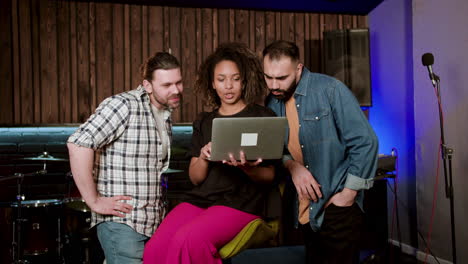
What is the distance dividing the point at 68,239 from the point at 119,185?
2.29m

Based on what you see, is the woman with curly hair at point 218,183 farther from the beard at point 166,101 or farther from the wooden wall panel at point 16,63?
the wooden wall panel at point 16,63

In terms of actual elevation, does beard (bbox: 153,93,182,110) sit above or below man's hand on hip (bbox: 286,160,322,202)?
above

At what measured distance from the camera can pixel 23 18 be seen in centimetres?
428

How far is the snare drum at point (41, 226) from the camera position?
3789 mm

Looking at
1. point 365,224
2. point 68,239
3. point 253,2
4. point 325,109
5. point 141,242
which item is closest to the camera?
point 141,242

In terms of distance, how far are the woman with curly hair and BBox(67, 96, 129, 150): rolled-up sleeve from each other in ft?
1.36

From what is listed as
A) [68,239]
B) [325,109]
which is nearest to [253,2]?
[325,109]

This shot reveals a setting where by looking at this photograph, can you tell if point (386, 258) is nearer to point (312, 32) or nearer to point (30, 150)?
point (312, 32)

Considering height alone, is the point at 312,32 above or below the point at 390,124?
above

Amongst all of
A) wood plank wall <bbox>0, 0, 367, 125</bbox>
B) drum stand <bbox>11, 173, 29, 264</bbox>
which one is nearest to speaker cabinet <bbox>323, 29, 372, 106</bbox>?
wood plank wall <bbox>0, 0, 367, 125</bbox>

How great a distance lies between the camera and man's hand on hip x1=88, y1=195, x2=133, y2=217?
2047 millimetres

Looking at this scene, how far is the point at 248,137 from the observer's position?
181cm

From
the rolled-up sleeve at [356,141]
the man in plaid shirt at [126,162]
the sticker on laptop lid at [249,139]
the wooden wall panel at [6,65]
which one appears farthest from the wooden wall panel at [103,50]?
the sticker on laptop lid at [249,139]

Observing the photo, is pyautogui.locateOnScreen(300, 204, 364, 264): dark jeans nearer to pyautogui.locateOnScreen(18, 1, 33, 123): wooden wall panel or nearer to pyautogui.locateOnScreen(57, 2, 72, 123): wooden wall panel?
pyautogui.locateOnScreen(57, 2, 72, 123): wooden wall panel
